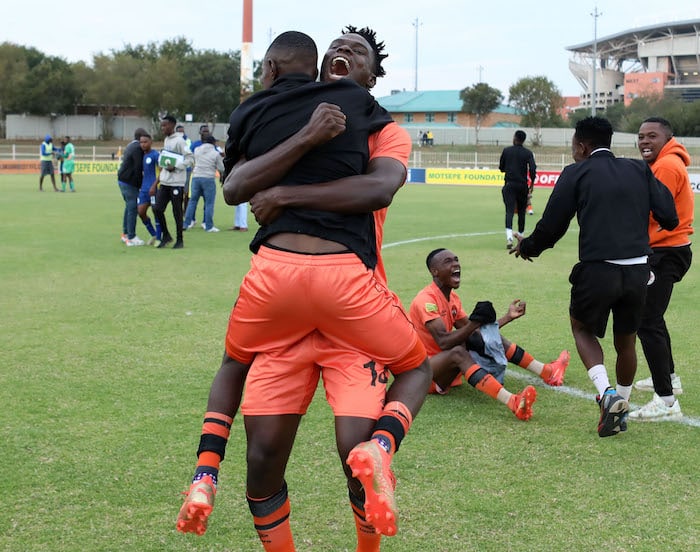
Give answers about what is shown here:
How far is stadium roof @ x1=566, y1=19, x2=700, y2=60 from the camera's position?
11181cm

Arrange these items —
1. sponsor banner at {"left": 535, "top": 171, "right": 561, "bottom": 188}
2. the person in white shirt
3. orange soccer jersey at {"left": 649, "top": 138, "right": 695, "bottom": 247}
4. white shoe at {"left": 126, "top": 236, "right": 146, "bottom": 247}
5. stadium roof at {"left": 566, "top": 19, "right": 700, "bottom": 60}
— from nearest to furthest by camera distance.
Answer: orange soccer jersey at {"left": 649, "top": 138, "right": 695, "bottom": 247}, white shoe at {"left": 126, "top": 236, "right": 146, "bottom": 247}, the person in white shirt, sponsor banner at {"left": 535, "top": 171, "right": 561, "bottom": 188}, stadium roof at {"left": 566, "top": 19, "right": 700, "bottom": 60}

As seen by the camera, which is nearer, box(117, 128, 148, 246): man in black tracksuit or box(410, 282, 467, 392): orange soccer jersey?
box(410, 282, 467, 392): orange soccer jersey

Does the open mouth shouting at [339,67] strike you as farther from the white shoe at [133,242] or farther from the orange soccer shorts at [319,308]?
the white shoe at [133,242]

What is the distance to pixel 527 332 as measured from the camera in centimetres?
840

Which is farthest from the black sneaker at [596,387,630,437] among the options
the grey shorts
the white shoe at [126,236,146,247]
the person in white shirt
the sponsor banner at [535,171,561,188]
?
the sponsor banner at [535,171,561,188]

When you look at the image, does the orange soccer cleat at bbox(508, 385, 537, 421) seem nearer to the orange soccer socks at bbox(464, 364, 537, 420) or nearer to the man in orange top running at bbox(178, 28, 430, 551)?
the orange soccer socks at bbox(464, 364, 537, 420)

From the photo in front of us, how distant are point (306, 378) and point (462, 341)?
9.91ft

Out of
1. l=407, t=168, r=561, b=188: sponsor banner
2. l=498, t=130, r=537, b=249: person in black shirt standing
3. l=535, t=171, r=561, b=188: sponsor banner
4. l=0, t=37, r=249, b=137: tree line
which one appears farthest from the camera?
l=0, t=37, r=249, b=137: tree line

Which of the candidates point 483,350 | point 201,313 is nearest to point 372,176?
point 483,350

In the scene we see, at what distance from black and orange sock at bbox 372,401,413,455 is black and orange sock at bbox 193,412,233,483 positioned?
662mm

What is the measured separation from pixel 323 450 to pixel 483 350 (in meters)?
1.85

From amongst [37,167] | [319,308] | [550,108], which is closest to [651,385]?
[319,308]

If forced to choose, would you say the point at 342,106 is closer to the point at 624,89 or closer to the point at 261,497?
the point at 261,497

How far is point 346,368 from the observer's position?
3.22 m
